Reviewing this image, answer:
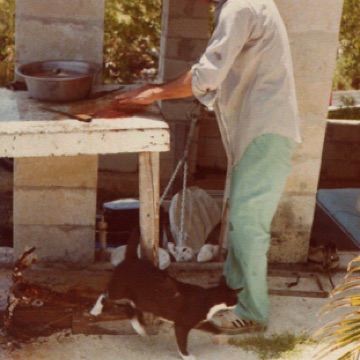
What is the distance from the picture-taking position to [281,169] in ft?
16.1

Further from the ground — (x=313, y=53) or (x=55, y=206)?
(x=313, y=53)

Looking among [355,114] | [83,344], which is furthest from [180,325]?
[355,114]

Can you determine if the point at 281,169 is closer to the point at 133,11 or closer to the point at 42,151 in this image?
the point at 42,151

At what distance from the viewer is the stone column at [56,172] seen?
575cm

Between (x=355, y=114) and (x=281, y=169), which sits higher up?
(x=281, y=169)

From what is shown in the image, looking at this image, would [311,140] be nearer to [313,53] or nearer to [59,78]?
[313,53]

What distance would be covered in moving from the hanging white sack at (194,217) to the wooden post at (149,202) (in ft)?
5.54

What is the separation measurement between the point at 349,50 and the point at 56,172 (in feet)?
30.9

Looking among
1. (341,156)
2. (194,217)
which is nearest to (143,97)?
(194,217)

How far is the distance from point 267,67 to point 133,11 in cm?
851

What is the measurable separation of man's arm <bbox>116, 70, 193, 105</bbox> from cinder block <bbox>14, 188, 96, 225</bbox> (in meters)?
1.13

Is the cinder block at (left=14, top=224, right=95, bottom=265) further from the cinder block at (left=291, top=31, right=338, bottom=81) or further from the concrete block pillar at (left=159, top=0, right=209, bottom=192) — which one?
the concrete block pillar at (left=159, top=0, right=209, bottom=192)

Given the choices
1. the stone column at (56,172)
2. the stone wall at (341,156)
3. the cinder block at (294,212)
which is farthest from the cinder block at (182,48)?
the cinder block at (294,212)

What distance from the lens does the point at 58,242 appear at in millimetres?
5926
